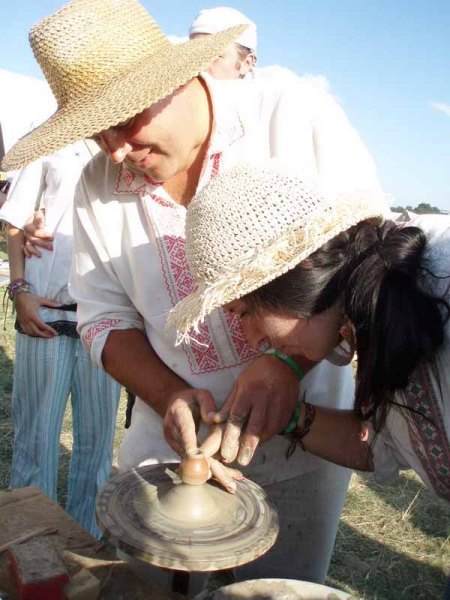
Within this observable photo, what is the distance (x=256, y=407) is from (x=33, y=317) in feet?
5.52

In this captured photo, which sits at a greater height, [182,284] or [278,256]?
[278,256]

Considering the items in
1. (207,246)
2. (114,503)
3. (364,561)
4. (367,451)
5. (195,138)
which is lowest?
(364,561)

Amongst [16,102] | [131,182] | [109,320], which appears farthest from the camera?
[16,102]

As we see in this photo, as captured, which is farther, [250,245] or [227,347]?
[227,347]

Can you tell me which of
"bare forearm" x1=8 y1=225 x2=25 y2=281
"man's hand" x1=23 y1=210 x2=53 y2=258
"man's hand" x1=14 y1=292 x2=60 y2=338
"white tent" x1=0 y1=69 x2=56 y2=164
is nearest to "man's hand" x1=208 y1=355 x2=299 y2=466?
"man's hand" x1=14 y1=292 x2=60 y2=338

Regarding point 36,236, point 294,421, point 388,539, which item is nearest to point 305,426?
point 294,421

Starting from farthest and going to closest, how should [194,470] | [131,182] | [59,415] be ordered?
[59,415] → [131,182] → [194,470]

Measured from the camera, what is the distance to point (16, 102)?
402 inches

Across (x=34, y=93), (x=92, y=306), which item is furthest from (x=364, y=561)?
(x=34, y=93)

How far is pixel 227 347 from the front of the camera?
186 cm

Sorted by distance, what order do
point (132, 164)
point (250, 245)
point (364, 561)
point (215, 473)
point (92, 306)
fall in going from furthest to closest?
point (364, 561) < point (92, 306) < point (132, 164) < point (215, 473) < point (250, 245)

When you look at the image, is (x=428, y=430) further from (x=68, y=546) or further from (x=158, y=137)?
(x=68, y=546)

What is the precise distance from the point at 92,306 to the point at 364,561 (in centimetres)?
235

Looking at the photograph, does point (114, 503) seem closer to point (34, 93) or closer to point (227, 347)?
point (227, 347)
